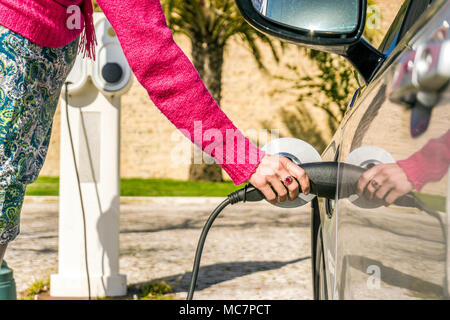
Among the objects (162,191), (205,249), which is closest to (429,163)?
(205,249)

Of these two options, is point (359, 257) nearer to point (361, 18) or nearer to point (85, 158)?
point (361, 18)

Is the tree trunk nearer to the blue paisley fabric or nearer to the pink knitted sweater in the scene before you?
the blue paisley fabric

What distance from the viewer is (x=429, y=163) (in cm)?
80

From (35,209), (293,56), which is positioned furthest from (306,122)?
(35,209)

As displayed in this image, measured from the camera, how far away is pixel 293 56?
15656mm

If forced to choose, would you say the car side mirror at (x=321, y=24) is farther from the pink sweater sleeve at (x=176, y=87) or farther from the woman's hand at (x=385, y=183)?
the woman's hand at (x=385, y=183)

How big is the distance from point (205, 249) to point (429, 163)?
5.26 metres

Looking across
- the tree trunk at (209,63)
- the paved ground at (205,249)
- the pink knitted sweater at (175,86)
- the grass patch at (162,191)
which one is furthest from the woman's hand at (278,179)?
the tree trunk at (209,63)

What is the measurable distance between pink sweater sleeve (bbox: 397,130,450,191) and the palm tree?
1104 cm

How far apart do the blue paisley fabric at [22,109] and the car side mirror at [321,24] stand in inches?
20.3

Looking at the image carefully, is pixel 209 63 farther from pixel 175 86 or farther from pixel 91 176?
pixel 175 86

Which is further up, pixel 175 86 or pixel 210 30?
pixel 210 30

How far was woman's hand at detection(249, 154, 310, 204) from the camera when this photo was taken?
4.03ft
